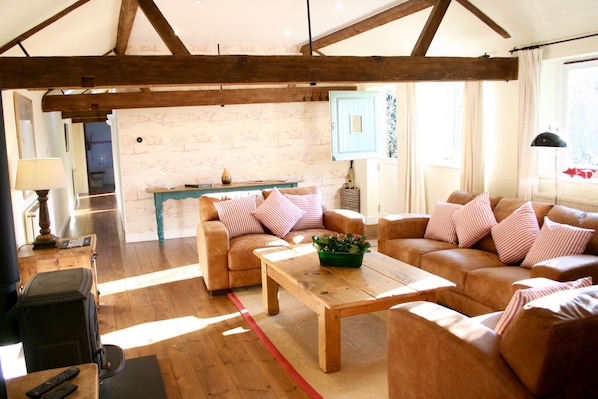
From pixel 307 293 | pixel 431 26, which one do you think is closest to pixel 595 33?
pixel 431 26

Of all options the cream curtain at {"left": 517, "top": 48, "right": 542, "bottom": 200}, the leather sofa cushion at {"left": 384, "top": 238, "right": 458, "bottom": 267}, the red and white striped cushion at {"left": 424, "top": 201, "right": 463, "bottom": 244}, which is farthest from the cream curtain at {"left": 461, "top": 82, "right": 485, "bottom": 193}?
the leather sofa cushion at {"left": 384, "top": 238, "right": 458, "bottom": 267}

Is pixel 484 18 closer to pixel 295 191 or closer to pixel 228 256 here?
pixel 295 191

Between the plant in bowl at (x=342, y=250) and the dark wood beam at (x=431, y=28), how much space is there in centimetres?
209

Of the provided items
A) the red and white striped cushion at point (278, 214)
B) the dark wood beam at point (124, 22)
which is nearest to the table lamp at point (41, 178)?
the dark wood beam at point (124, 22)

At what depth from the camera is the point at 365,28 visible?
245 inches

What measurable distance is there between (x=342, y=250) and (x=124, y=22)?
352 centimetres

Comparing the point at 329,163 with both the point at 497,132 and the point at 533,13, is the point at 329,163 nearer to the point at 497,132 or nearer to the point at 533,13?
the point at 497,132

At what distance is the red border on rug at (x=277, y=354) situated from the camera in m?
3.03

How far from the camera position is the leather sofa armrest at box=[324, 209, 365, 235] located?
516 centimetres

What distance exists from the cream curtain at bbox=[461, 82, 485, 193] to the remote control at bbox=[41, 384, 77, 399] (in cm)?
456

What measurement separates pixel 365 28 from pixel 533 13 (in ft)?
6.83

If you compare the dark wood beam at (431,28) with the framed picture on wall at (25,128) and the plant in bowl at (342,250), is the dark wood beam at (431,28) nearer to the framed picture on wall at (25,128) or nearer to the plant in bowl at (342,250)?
the plant in bowl at (342,250)

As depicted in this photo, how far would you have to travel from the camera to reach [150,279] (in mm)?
5473

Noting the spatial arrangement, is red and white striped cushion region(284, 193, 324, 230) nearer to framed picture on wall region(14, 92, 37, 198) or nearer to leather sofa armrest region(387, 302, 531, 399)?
framed picture on wall region(14, 92, 37, 198)
